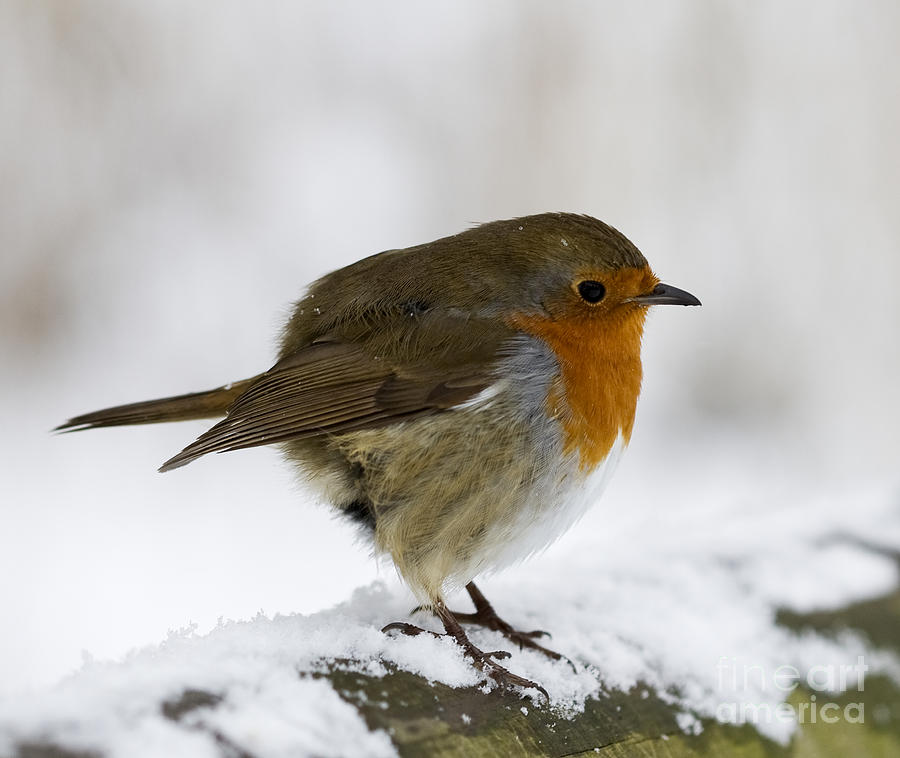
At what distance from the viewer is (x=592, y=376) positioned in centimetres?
221

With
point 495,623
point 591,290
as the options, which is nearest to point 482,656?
point 495,623

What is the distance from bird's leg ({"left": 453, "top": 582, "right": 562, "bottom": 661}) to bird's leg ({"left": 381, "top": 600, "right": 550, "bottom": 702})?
137mm

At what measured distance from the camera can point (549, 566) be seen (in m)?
2.77

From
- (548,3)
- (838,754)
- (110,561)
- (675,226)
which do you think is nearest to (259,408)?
(838,754)

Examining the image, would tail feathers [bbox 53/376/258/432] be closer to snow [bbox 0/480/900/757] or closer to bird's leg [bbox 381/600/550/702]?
snow [bbox 0/480/900/757]

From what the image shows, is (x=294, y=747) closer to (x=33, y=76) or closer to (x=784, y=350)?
(x=33, y=76)

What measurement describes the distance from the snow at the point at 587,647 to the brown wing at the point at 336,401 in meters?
0.37

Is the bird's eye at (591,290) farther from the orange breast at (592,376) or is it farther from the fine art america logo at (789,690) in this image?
the fine art america logo at (789,690)

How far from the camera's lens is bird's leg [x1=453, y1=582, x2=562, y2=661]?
2055 millimetres

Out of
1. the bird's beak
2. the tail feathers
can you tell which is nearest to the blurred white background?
the tail feathers

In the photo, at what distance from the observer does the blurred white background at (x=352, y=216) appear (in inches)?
181

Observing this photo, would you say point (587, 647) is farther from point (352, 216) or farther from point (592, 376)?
point (352, 216)

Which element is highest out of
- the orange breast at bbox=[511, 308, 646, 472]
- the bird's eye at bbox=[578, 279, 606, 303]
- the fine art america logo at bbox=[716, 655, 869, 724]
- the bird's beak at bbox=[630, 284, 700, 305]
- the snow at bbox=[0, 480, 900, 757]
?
the bird's eye at bbox=[578, 279, 606, 303]

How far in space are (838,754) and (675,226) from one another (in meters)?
4.37
